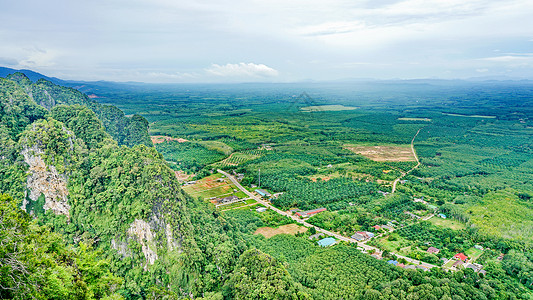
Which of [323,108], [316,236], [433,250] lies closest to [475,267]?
[433,250]

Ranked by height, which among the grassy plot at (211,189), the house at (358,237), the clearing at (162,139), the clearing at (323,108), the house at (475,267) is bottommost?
the house at (475,267)

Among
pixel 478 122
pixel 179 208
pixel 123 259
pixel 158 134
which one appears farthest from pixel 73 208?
pixel 478 122

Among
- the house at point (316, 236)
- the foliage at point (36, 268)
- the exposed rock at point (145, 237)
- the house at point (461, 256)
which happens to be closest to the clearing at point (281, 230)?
the house at point (316, 236)

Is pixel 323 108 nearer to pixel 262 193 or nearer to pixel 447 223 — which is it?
pixel 262 193

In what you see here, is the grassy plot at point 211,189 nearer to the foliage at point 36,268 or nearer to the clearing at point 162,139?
the foliage at point 36,268

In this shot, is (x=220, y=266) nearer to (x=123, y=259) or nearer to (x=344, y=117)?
(x=123, y=259)

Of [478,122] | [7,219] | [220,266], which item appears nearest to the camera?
[7,219]
